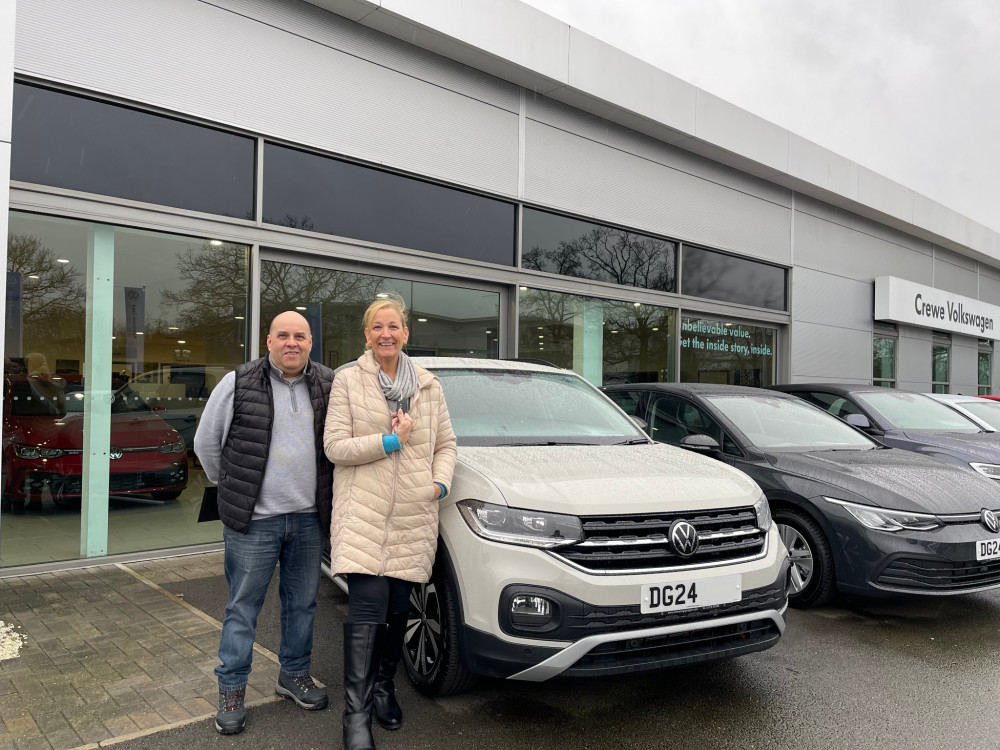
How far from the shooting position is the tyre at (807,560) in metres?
4.66

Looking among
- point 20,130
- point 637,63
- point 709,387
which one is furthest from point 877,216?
point 20,130

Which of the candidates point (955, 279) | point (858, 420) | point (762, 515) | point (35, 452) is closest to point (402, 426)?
point (762, 515)

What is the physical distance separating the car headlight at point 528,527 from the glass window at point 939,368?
17591 mm

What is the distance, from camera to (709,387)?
6273mm

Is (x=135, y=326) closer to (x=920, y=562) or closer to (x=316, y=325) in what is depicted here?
(x=316, y=325)

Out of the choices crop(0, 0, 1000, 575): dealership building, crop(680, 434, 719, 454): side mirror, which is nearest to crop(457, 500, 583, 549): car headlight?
crop(680, 434, 719, 454): side mirror

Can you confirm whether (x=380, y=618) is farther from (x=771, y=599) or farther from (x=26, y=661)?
(x=26, y=661)

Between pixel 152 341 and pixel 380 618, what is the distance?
411 cm

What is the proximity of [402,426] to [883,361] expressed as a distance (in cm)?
1527

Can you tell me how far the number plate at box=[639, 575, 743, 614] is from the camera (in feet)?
9.80

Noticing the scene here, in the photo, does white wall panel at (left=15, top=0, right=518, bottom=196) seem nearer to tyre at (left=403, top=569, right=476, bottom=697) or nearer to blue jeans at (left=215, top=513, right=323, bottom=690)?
blue jeans at (left=215, top=513, right=323, bottom=690)

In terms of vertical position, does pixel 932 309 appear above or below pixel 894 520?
above

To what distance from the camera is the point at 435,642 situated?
3328 millimetres

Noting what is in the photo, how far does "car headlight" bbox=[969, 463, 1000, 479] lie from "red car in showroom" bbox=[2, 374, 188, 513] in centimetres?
706
